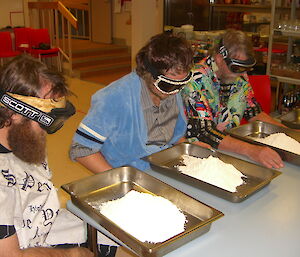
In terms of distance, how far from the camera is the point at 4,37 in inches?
270

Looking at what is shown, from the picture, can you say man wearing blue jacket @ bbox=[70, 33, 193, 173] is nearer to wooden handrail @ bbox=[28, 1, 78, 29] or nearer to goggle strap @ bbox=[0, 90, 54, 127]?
goggle strap @ bbox=[0, 90, 54, 127]

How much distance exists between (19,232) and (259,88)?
2145 millimetres

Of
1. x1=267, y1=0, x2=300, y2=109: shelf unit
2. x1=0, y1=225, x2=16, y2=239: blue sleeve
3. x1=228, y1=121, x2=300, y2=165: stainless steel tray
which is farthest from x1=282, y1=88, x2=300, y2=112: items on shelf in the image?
x1=0, y1=225, x2=16, y2=239: blue sleeve

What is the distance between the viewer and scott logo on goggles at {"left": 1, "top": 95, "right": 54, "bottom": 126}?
1.24 meters

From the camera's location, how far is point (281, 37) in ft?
13.3

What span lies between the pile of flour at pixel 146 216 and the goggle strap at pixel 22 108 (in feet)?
1.32

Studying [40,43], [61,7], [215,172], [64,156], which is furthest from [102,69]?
[215,172]

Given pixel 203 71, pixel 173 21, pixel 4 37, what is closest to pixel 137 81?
pixel 203 71

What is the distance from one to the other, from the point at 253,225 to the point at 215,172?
1.06ft

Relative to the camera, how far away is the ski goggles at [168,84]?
68.7 inches

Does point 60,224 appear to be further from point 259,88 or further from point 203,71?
point 259,88

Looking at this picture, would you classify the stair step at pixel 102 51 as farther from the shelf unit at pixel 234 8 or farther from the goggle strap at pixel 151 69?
the goggle strap at pixel 151 69

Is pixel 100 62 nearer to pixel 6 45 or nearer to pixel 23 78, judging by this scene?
pixel 6 45

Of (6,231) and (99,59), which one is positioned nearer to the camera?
(6,231)
